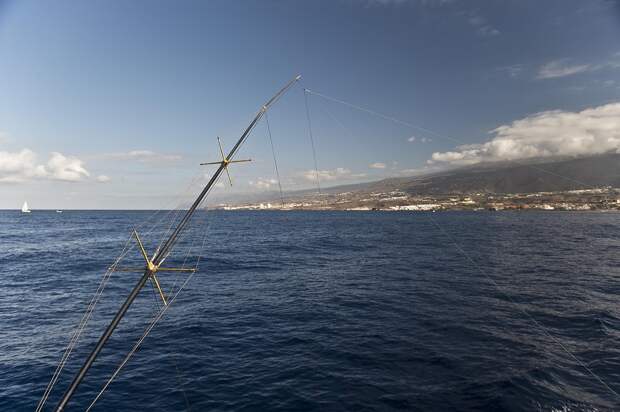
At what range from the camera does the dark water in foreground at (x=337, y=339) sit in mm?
17750

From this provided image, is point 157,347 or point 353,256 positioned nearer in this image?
point 157,347

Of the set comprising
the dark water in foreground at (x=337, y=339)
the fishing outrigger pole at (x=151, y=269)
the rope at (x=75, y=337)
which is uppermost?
the fishing outrigger pole at (x=151, y=269)

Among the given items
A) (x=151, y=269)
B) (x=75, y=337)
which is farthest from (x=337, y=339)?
(x=75, y=337)

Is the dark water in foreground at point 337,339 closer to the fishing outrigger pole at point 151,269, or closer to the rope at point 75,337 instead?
the rope at point 75,337

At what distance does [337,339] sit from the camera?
82.8 feet

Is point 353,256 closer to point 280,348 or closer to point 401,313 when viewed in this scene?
point 401,313

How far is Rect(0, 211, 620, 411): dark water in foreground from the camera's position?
17750 millimetres

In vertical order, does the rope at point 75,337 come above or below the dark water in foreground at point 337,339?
above

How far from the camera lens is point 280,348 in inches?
945

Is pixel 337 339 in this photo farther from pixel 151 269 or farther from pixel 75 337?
pixel 75 337

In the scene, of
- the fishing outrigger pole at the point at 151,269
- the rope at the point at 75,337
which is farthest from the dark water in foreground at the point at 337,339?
the fishing outrigger pole at the point at 151,269

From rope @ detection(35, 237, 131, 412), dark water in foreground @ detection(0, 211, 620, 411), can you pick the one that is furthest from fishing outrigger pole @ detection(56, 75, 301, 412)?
dark water in foreground @ detection(0, 211, 620, 411)

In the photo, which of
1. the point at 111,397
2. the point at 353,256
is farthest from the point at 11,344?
the point at 353,256

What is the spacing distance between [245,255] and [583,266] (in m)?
65.0
